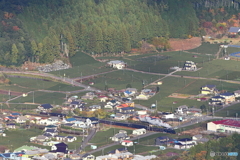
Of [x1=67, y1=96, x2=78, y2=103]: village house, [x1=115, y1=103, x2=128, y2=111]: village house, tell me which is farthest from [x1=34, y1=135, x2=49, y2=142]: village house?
[x1=67, y1=96, x2=78, y2=103]: village house

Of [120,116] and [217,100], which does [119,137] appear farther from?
[217,100]

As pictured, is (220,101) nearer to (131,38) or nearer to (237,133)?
(237,133)

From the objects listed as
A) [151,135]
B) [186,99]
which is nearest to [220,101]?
[186,99]

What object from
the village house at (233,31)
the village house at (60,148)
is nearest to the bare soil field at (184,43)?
the village house at (233,31)

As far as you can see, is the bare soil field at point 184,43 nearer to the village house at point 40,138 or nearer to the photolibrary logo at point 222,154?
the village house at point 40,138

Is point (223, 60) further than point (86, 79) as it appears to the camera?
Yes

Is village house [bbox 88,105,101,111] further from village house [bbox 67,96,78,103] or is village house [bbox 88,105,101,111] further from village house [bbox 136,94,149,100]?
village house [bbox 136,94,149,100]

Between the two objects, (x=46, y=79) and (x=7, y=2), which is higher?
(x=7, y=2)
